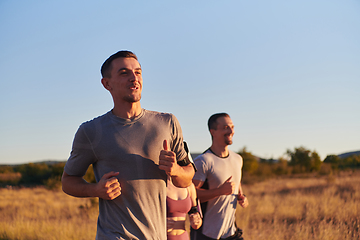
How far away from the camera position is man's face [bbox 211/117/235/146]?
545cm

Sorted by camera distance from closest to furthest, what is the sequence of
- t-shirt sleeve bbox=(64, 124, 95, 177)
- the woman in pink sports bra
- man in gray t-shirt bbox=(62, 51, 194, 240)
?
1. man in gray t-shirt bbox=(62, 51, 194, 240)
2. t-shirt sleeve bbox=(64, 124, 95, 177)
3. the woman in pink sports bra

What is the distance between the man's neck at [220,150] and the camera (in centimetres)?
546

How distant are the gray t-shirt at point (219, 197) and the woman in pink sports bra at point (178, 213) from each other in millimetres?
857

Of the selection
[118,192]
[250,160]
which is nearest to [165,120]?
[118,192]

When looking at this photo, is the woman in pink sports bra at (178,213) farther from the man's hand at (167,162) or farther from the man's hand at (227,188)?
the man's hand at (167,162)

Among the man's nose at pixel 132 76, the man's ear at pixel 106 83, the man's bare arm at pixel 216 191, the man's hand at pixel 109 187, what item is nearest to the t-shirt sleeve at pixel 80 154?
the man's hand at pixel 109 187

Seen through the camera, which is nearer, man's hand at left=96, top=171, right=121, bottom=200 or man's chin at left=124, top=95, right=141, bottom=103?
man's hand at left=96, top=171, right=121, bottom=200

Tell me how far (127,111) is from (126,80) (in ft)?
0.81

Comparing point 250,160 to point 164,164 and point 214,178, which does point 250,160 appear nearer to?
point 214,178

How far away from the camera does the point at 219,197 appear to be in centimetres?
502

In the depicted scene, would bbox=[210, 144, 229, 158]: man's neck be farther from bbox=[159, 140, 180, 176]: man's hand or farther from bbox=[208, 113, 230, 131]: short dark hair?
bbox=[159, 140, 180, 176]: man's hand

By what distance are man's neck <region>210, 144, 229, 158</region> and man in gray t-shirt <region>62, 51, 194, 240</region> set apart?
2.67 m

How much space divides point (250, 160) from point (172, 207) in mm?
39279

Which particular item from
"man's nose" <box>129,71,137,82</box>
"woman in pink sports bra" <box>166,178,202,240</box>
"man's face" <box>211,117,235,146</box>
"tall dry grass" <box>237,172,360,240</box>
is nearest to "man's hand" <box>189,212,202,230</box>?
"woman in pink sports bra" <box>166,178,202,240</box>
